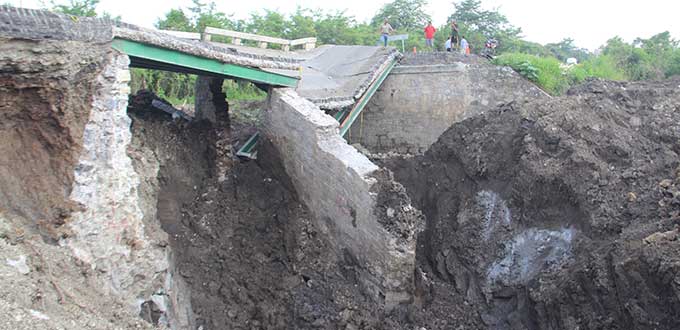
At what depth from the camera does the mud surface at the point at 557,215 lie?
18.8ft

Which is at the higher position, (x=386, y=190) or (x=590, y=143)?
(x=590, y=143)

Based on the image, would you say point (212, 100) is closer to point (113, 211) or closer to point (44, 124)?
point (113, 211)

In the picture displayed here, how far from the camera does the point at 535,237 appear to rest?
746 centimetres

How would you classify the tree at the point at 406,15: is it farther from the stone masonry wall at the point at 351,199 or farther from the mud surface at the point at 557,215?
the stone masonry wall at the point at 351,199

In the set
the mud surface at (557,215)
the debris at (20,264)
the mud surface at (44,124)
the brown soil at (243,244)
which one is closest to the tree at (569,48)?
Result: the mud surface at (557,215)

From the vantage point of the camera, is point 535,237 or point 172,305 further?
point 535,237

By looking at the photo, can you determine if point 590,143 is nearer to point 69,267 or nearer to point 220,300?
point 220,300

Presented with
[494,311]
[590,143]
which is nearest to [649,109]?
[590,143]

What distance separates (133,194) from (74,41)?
188 cm

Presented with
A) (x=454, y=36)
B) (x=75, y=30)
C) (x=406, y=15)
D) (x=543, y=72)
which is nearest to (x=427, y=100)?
(x=543, y=72)

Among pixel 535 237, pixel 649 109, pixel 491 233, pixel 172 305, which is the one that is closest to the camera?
pixel 172 305

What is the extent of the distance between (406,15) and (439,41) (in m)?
5.15

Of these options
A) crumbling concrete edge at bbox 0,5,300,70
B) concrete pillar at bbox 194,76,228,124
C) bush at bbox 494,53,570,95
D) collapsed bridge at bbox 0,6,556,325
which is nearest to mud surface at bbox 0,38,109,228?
collapsed bridge at bbox 0,6,556,325

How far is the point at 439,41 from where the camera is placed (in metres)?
20.9
